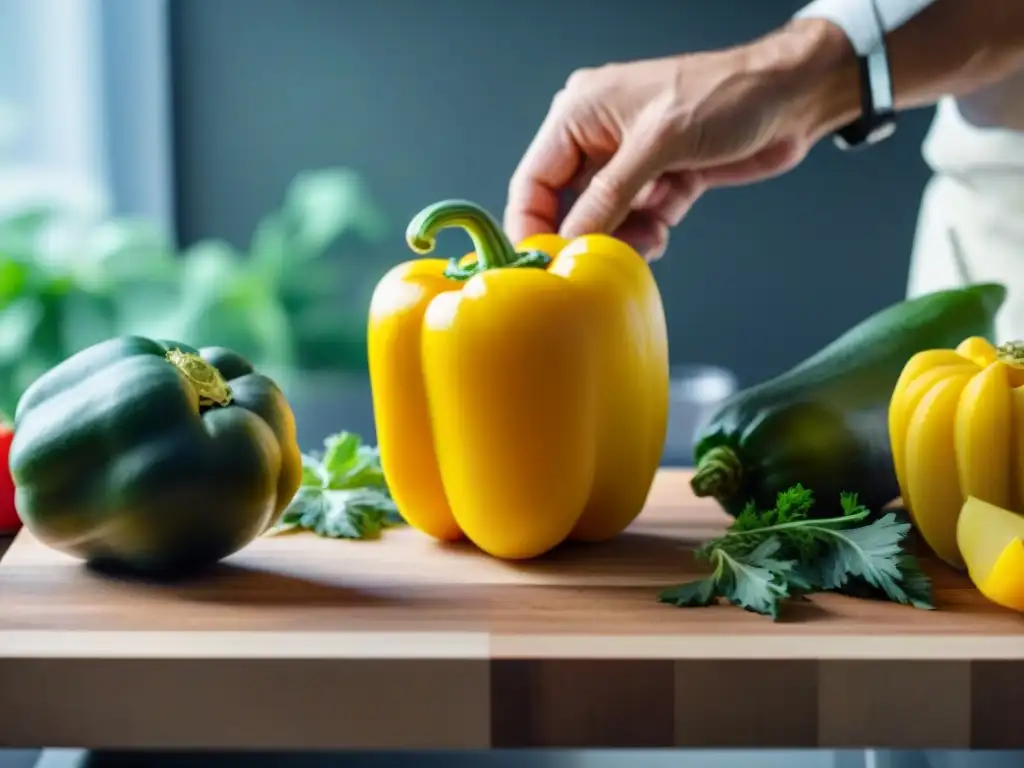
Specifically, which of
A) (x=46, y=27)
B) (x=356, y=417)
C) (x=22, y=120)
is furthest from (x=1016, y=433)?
(x=46, y=27)

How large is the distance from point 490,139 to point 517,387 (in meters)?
2.15

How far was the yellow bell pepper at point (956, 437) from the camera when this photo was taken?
0.80m

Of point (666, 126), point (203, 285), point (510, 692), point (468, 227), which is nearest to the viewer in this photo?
point (510, 692)

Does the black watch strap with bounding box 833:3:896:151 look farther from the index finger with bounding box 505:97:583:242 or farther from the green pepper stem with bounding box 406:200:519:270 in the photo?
the green pepper stem with bounding box 406:200:519:270

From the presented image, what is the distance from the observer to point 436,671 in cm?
65

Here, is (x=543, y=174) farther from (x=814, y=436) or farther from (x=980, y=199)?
(x=980, y=199)

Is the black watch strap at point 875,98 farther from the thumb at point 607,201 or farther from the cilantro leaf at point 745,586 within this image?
the cilantro leaf at point 745,586

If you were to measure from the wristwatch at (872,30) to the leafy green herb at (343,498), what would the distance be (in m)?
0.57

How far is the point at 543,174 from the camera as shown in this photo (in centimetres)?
120

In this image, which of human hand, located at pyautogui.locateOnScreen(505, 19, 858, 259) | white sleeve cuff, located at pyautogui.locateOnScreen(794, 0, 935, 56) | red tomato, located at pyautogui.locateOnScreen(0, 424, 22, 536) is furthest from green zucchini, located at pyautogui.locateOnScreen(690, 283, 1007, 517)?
red tomato, located at pyautogui.locateOnScreen(0, 424, 22, 536)

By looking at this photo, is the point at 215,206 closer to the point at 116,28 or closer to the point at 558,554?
the point at 116,28

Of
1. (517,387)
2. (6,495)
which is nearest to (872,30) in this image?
(517,387)

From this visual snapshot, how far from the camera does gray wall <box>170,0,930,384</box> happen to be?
284 centimetres

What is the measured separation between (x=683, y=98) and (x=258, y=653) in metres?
0.65
